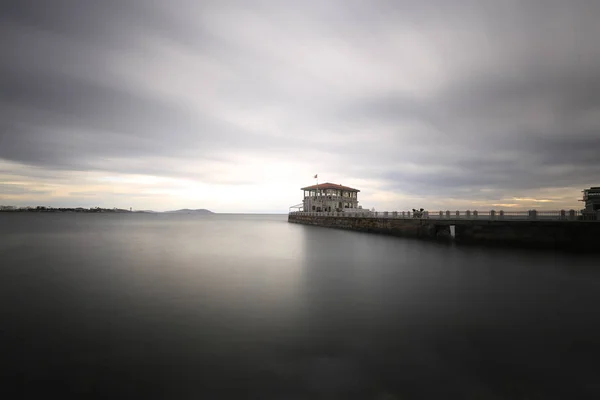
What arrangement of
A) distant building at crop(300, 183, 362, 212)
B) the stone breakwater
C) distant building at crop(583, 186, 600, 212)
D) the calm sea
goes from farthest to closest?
distant building at crop(300, 183, 362, 212), distant building at crop(583, 186, 600, 212), the stone breakwater, the calm sea

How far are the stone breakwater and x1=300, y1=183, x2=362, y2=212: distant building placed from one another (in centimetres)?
2531

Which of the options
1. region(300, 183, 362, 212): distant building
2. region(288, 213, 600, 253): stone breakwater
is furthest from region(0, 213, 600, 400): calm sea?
region(300, 183, 362, 212): distant building

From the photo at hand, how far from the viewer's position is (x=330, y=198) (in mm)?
66688

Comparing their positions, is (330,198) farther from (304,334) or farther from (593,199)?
(304,334)

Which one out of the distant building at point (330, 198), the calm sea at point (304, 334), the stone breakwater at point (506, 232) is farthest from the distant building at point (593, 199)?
the distant building at point (330, 198)

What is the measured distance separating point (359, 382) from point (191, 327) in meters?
5.60

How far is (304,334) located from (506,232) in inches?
1072

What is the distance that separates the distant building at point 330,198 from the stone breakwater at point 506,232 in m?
25.3

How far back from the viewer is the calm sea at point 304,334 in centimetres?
583

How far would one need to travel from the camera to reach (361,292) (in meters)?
13.1

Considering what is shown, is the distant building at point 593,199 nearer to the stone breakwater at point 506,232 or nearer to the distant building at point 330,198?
the stone breakwater at point 506,232

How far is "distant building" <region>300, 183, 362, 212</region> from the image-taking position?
66.6 meters

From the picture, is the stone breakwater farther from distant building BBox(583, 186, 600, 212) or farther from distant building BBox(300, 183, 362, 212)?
distant building BBox(300, 183, 362, 212)

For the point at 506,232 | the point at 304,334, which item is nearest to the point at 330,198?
the point at 506,232
